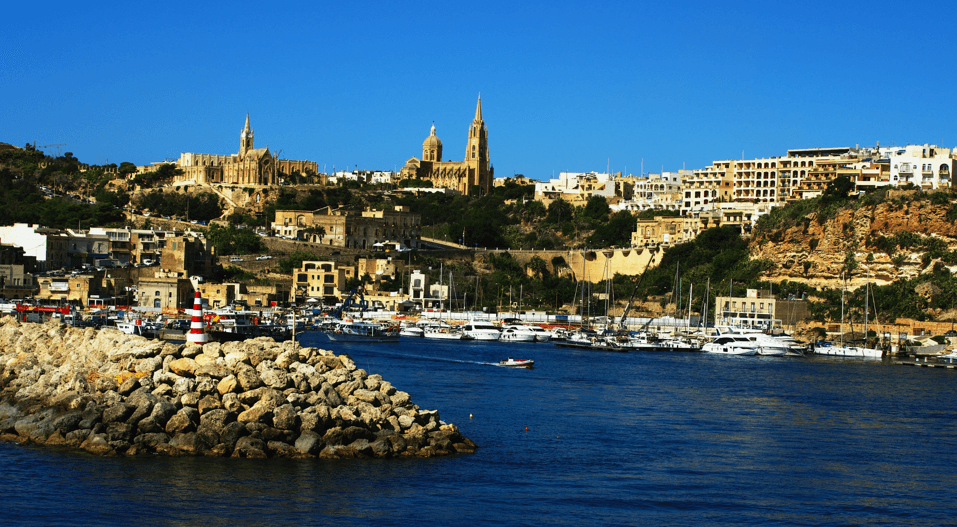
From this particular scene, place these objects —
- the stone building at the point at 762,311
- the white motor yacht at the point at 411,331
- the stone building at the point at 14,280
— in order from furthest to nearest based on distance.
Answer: the stone building at the point at 14,280 → the white motor yacht at the point at 411,331 → the stone building at the point at 762,311

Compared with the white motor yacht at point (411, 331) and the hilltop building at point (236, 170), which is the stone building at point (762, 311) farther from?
the hilltop building at point (236, 170)

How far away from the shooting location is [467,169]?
10175 cm

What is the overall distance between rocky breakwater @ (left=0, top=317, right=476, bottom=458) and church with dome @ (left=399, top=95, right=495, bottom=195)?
3211 inches

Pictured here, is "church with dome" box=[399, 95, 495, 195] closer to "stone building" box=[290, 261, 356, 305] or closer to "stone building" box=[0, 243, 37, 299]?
"stone building" box=[290, 261, 356, 305]

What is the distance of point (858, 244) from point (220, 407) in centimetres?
4194

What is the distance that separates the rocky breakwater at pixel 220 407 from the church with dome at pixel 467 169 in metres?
81.6

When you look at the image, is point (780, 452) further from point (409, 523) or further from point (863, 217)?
point (863, 217)

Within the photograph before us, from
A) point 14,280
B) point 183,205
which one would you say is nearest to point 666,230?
point 183,205

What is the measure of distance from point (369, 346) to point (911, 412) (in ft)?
68.2

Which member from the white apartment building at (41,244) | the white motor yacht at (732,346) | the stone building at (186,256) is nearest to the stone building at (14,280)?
the white apartment building at (41,244)

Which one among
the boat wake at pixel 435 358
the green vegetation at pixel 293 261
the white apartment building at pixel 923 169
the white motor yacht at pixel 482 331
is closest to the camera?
the boat wake at pixel 435 358

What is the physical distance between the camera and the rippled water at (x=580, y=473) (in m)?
14.4

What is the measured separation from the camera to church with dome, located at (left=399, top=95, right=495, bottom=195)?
101250 millimetres

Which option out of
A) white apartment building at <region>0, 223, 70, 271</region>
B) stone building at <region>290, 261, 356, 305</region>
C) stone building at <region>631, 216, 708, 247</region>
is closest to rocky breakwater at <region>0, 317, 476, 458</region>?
stone building at <region>290, 261, 356, 305</region>
